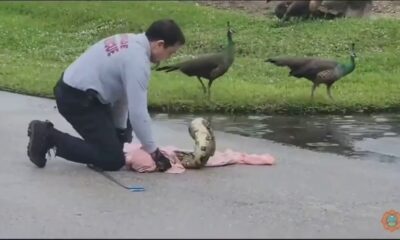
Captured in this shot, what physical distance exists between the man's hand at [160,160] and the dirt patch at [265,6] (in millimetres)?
12110

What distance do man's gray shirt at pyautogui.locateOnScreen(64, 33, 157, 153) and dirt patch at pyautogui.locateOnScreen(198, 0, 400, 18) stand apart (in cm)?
1223

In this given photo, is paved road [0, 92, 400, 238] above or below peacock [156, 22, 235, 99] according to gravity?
below

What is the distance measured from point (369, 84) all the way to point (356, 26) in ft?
13.9

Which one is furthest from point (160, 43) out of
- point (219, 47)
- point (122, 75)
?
point (219, 47)

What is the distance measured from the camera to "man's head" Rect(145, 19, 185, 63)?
7.04 metres

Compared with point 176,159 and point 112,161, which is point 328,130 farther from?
point 112,161

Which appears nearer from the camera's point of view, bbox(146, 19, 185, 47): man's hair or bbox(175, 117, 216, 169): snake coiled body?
bbox(146, 19, 185, 47): man's hair

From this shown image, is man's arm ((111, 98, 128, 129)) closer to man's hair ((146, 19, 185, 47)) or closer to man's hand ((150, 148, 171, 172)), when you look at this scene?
man's hand ((150, 148, 171, 172))

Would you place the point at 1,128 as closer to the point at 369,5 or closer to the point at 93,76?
the point at 93,76

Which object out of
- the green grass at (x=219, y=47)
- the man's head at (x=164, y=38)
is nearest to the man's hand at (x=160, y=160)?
the man's head at (x=164, y=38)

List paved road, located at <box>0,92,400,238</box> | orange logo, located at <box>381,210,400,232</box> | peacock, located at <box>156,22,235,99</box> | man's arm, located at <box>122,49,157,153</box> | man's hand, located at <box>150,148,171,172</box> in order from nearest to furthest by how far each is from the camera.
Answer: paved road, located at <box>0,92,400,238</box> < orange logo, located at <box>381,210,400,232</box> < man's arm, located at <box>122,49,157,153</box> < man's hand, located at <box>150,148,171,172</box> < peacock, located at <box>156,22,235,99</box>

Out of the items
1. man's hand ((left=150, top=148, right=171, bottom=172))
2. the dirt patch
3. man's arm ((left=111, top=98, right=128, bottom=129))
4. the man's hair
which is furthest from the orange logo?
the dirt patch

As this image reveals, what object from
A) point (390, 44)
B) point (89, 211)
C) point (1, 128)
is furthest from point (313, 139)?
point (390, 44)

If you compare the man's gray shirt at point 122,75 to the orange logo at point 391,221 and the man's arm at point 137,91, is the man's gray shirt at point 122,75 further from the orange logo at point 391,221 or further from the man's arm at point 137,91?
the orange logo at point 391,221
